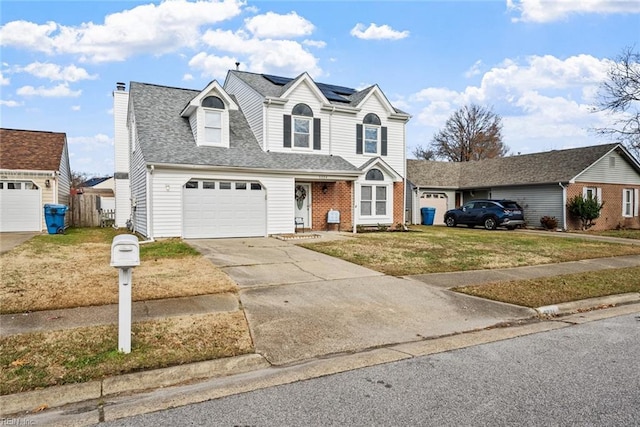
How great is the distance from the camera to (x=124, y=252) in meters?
4.30

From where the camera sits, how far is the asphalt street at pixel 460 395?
3299mm

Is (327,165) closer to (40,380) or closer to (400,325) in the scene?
(400,325)

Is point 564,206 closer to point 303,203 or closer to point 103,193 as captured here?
point 303,203

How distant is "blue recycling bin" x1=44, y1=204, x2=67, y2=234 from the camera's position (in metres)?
17.6

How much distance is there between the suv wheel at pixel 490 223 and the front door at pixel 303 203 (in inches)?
425

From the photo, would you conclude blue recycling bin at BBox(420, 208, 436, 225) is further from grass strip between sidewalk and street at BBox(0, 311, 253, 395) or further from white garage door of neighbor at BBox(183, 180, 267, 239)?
grass strip between sidewalk and street at BBox(0, 311, 253, 395)

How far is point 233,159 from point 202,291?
9968 millimetres

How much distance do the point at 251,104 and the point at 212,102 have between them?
3011 mm

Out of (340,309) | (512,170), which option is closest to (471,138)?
(512,170)

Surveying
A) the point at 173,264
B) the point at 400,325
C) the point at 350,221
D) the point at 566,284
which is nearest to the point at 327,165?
the point at 350,221

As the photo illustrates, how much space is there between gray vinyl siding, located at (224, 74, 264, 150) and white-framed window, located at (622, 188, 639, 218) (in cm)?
2294

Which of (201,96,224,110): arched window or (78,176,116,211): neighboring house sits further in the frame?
(78,176,116,211): neighboring house

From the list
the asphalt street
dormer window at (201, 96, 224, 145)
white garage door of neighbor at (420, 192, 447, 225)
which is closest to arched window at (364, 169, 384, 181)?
dormer window at (201, 96, 224, 145)

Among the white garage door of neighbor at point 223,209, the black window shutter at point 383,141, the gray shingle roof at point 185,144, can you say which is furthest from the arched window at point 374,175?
the white garage door of neighbor at point 223,209
